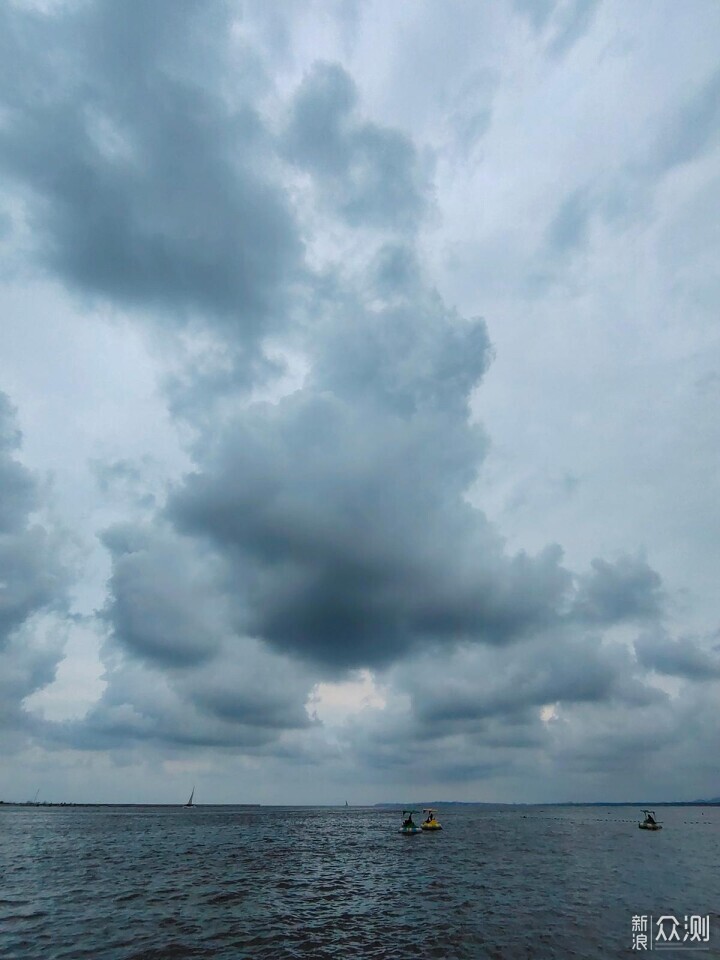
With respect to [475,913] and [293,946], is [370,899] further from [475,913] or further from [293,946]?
[293,946]

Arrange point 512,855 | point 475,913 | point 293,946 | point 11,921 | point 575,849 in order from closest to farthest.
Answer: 1. point 293,946
2. point 11,921
3. point 475,913
4. point 512,855
5. point 575,849

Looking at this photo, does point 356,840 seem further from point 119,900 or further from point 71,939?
point 71,939

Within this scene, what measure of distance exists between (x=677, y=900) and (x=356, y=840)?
68.8 meters

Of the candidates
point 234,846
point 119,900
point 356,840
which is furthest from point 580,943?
point 356,840

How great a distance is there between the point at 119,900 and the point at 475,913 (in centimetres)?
2565

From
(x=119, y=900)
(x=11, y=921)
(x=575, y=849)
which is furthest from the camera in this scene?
(x=575, y=849)

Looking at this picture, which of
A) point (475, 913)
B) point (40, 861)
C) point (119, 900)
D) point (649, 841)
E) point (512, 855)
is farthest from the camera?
point (649, 841)

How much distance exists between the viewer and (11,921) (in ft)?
114

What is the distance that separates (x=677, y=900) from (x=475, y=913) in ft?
58.0

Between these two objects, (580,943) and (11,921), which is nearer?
(580,943)

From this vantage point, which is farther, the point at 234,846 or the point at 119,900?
the point at 234,846

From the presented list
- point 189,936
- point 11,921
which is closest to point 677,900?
point 189,936

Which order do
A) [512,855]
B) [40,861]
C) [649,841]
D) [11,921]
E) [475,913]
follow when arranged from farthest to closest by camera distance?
[649,841]
[512,855]
[40,861]
[475,913]
[11,921]

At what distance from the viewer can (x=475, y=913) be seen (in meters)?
38.2
